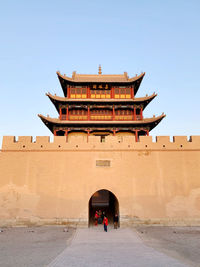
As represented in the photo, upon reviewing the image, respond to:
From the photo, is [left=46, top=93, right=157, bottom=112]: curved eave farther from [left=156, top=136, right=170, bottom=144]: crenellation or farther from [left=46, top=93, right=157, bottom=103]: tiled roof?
[left=156, top=136, right=170, bottom=144]: crenellation

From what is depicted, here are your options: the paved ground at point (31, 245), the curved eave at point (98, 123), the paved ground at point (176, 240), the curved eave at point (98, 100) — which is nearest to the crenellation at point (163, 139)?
the paved ground at point (176, 240)

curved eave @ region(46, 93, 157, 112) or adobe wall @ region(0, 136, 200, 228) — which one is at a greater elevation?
curved eave @ region(46, 93, 157, 112)

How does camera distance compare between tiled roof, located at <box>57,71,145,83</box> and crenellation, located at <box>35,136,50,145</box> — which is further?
tiled roof, located at <box>57,71,145,83</box>

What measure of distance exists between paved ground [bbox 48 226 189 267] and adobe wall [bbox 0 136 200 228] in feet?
7.07


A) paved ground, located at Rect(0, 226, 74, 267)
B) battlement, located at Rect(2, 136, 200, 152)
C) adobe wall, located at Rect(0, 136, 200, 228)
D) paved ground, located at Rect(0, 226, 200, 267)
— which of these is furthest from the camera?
battlement, located at Rect(2, 136, 200, 152)

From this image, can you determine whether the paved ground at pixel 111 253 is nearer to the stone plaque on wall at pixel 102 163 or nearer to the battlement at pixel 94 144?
the stone plaque on wall at pixel 102 163

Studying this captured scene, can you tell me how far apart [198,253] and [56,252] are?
4501mm

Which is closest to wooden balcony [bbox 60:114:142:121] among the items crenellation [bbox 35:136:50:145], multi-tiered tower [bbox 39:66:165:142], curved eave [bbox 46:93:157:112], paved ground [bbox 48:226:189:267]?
multi-tiered tower [bbox 39:66:165:142]

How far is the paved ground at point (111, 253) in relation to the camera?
4555mm

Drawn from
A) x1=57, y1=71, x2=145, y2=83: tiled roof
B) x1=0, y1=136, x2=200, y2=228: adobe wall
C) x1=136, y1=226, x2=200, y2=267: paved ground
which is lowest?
x1=136, y1=226, x2=200, y2=267: paved ground

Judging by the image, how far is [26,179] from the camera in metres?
9.68

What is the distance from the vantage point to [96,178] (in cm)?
967

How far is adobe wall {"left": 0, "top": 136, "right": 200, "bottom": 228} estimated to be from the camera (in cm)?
927

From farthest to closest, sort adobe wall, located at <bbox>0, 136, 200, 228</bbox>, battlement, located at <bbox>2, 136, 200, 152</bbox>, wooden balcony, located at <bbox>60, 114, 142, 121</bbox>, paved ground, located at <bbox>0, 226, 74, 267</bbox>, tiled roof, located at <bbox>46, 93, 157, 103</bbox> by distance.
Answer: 1. wooden balcony, located at <bbox>60, 114, 142, 121</bbox>
2. tiled roof, located at <bbox>46, 93, 157, 103</bbox>
3. battlement, located at <bbox>2, 136, 200, 152</bbox>
4. adobe wall, located at <bbox>0, 136, 200, 228</bbox>
5. paved ground, located at <bbox>0, 226, 74, 267</bbox>
